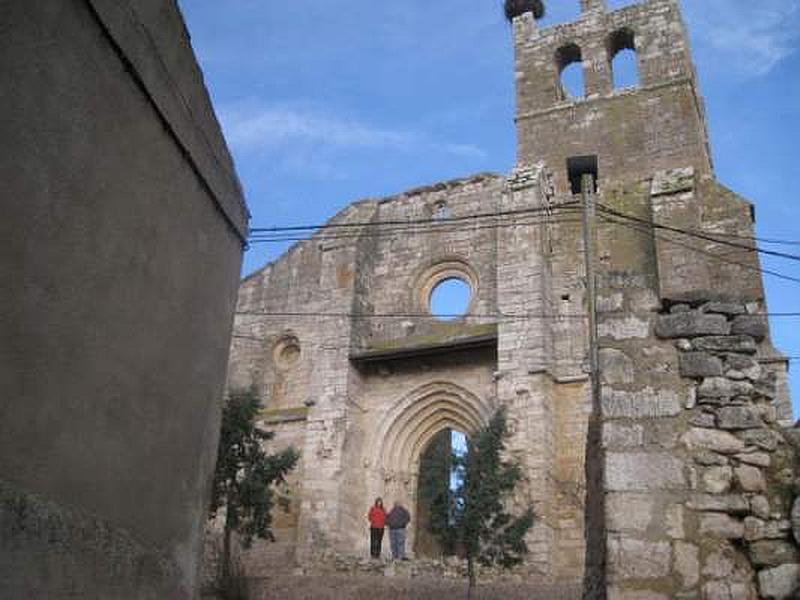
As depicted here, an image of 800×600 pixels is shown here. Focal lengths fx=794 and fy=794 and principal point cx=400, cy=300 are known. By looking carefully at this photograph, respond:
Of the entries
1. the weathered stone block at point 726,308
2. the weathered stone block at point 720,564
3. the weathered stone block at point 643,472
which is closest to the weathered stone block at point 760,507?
the weathered stone block at point 720,564

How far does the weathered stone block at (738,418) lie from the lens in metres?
4.29

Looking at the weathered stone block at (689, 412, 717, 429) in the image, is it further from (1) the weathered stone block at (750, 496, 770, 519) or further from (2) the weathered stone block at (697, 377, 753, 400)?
(1) the weathered stone block at (750, 496, 770, 519)

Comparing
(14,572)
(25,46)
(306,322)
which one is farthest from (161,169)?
(306,322)

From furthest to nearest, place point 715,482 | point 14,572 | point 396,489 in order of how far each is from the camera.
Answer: point 396,489 → point 715,482 → point 14,572

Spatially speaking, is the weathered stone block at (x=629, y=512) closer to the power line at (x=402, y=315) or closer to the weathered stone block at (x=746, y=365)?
the weathered stone block at (x=746, y=365)

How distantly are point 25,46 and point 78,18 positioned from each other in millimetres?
494

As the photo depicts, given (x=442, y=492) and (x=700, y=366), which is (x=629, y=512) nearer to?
(x=700, y=366)

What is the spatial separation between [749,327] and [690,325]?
315 millimetres

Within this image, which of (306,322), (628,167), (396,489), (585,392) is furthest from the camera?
(628,167)

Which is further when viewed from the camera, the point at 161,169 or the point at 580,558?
the point at 580,558

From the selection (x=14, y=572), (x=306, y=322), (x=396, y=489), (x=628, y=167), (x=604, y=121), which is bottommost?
(x=14, y=572)

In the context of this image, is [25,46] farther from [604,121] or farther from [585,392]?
[604,121]

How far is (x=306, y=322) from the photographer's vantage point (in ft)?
54.5

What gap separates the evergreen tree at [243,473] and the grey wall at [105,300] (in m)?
5.15
